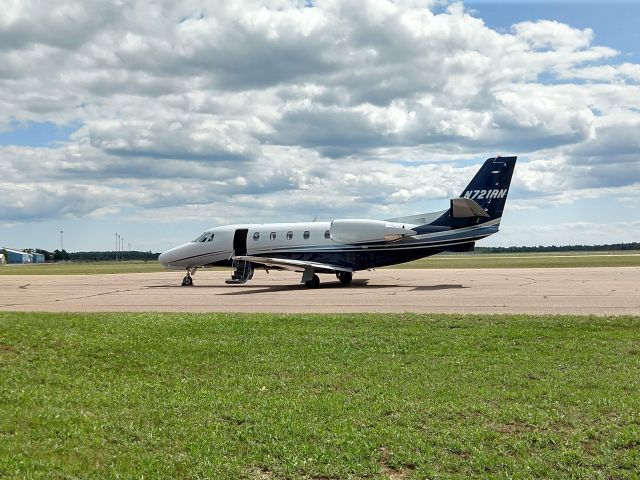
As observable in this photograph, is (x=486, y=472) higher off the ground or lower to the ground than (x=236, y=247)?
lower

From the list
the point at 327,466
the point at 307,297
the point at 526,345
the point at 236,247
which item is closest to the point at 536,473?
the point at 327,466

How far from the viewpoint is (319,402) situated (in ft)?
27.6

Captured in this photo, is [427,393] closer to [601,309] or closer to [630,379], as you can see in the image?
[630,379]

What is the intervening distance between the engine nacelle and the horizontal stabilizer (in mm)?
2429

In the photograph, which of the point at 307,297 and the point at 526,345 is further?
the point at 307,297

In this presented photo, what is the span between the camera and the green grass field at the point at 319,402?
21.1ft

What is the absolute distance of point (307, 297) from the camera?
2492cm

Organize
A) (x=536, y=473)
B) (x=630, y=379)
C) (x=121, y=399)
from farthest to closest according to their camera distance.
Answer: (x=630, y=379) → (x=121, y=399) → (x=536, y=473)

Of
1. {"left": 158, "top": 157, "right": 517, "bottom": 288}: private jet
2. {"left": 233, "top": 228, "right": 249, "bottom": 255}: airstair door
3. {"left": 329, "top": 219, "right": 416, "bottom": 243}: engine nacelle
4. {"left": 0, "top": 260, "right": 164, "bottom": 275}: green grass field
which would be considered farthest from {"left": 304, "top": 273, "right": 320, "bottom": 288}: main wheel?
{"left": 0, "top": 260, "right": 164, "bottom": 275}: green grass field

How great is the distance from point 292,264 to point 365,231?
3.86m

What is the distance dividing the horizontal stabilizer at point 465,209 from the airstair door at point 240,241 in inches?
452

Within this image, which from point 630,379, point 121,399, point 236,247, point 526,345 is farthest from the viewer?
point 236,247

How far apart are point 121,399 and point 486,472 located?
4.72 metres

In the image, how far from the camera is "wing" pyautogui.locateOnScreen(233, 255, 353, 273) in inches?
1237
